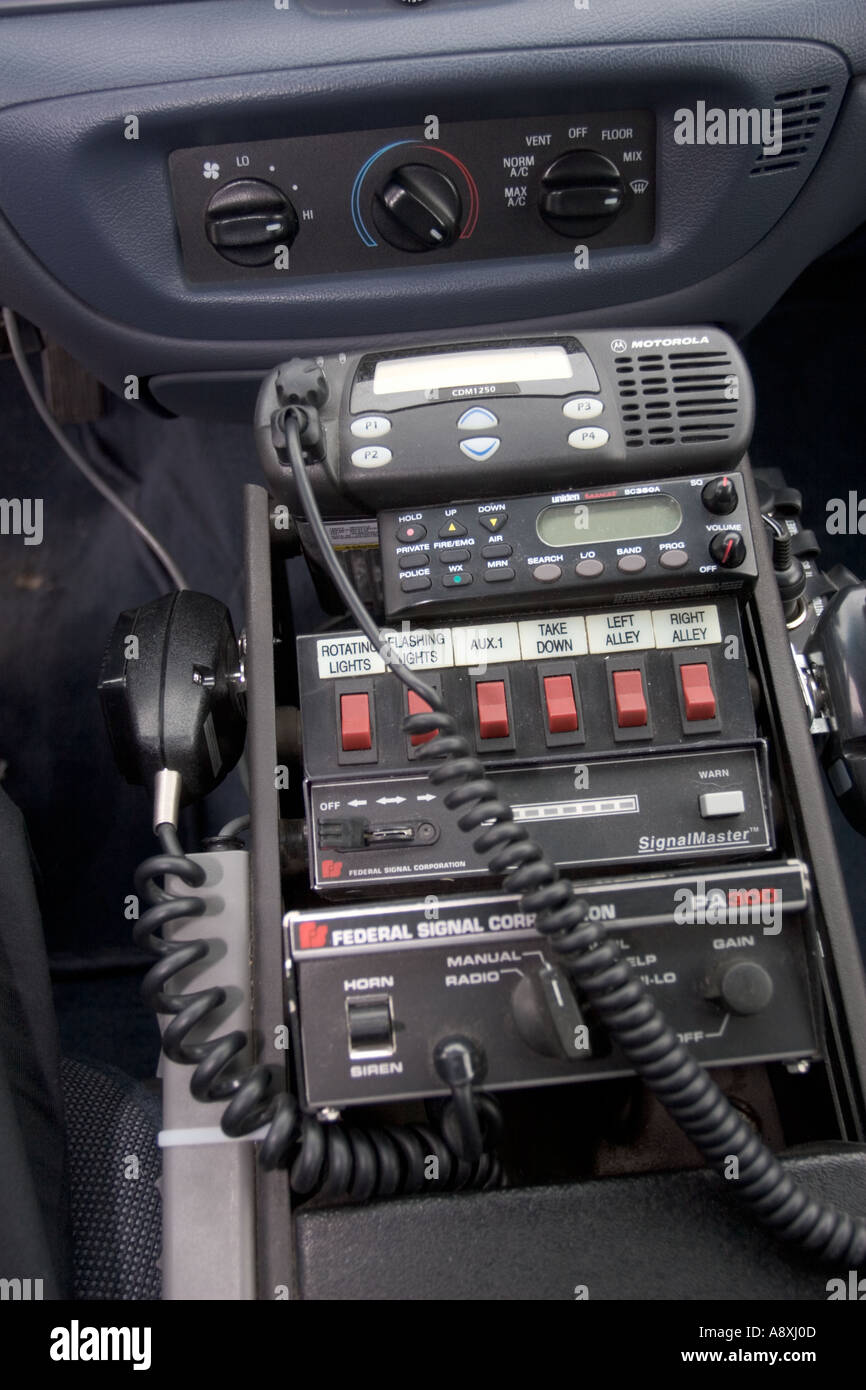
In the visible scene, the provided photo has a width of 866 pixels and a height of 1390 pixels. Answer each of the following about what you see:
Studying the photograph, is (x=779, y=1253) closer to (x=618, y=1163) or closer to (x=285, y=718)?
(x=618, y=1163)

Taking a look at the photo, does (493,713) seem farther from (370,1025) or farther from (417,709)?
(370,1025)

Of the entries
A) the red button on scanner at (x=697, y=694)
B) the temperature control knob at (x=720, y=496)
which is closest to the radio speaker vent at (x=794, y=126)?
the temperature control knob at (x=720, y=496)

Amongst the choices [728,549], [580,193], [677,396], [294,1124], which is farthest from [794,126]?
[294,1124]

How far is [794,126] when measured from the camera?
0.91m

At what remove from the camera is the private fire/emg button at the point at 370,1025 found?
2.11 feet

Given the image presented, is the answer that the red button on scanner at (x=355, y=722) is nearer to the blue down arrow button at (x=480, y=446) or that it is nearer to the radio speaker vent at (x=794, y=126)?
the blue down arrow button at (x=480, y=446)

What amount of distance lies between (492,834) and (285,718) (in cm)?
26

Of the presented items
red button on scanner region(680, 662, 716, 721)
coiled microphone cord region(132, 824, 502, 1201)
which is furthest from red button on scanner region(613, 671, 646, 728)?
coiled microphone cord region(132, 824, 502, 1201)

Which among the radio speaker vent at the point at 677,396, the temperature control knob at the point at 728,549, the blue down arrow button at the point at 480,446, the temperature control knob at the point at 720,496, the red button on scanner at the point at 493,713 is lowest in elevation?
the red button on scanner at the point at 493,713

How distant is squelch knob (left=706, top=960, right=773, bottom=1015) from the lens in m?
0.65

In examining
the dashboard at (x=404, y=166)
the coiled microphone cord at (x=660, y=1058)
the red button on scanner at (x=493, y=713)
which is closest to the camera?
the coiled microphone cord at (x=660, y=1058)

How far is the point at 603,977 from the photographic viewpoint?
609 mm

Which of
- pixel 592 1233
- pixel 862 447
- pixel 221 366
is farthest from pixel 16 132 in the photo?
pixel 862 447

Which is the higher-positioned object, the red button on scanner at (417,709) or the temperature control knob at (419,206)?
the temperature control knob at (419,206)
